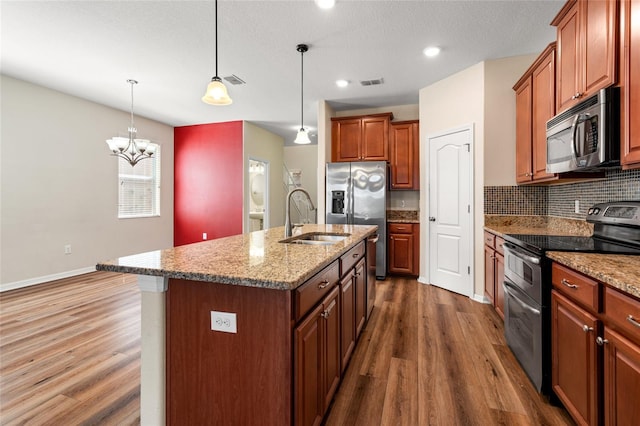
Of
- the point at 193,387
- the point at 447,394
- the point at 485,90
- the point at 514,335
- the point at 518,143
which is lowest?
the point at 447,394

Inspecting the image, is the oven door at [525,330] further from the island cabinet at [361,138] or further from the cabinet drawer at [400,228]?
the island cabinet at [361,138]

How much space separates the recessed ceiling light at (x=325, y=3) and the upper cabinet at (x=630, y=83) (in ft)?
6.02

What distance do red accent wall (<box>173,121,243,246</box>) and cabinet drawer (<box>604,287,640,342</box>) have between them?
5.62 meters

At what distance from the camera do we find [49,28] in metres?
2.81

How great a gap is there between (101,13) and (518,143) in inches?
164

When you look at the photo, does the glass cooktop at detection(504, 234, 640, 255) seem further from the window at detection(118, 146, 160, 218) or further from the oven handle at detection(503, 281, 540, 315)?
the window at detection(118, 146, 160, 218)

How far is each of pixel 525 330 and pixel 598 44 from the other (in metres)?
1.77

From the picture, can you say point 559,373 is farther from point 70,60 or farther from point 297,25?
point 70,60

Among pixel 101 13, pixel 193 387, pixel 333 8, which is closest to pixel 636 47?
pixel 333 8

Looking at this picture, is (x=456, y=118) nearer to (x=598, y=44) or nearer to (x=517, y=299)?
(x=598, y=44)

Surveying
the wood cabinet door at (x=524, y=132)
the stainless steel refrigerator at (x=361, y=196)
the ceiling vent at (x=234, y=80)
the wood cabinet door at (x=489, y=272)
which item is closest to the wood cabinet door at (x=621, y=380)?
the wood cabinet door at (x=489, y=272)

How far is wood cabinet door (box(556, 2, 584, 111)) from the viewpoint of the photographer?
200cm

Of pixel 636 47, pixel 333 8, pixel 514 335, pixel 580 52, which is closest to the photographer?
pixel 636 47

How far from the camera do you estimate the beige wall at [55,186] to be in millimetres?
3887
